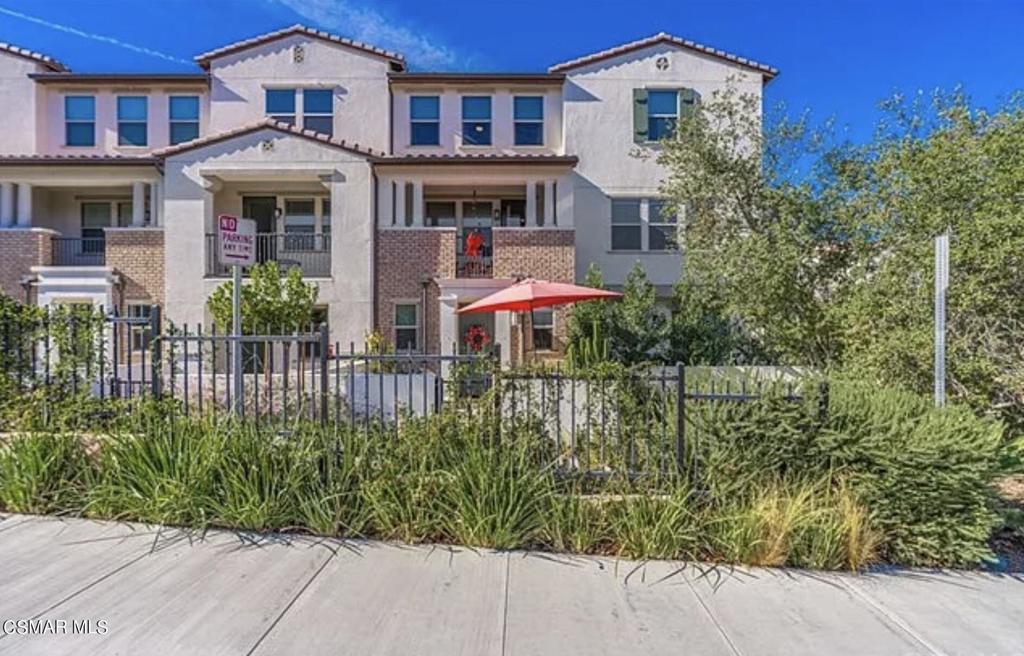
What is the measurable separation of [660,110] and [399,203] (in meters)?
8.06

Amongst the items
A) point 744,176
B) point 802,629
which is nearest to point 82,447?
point 802,629

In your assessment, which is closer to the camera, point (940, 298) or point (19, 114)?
point (940, 298)

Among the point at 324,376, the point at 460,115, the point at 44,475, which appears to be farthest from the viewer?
the point at 460,115

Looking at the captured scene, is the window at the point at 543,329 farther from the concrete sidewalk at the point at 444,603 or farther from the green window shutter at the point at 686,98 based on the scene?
the concrete sidewalk at the point at 444,603

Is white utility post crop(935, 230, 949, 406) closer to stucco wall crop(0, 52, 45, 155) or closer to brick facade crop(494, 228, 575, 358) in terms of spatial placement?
brick facade crop(494, 228, 575, 358)

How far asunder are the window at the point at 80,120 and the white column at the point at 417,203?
9.92 m

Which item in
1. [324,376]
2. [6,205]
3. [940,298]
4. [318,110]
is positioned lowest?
[324,376]

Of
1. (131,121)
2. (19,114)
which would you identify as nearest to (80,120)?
(131,121)

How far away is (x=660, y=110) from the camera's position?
56.1ft

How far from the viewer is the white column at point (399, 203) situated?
628 inches

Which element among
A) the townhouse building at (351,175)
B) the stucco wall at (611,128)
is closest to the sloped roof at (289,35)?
the townhouse building at (351,175)

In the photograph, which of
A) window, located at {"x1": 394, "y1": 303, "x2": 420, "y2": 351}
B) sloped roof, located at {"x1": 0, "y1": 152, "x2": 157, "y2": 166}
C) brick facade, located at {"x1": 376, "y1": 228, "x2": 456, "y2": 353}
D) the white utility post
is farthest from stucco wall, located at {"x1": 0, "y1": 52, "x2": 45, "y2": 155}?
the white utility post

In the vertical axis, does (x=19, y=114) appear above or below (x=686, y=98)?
below

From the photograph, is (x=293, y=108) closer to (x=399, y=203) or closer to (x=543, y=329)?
(x=399, y=203)
